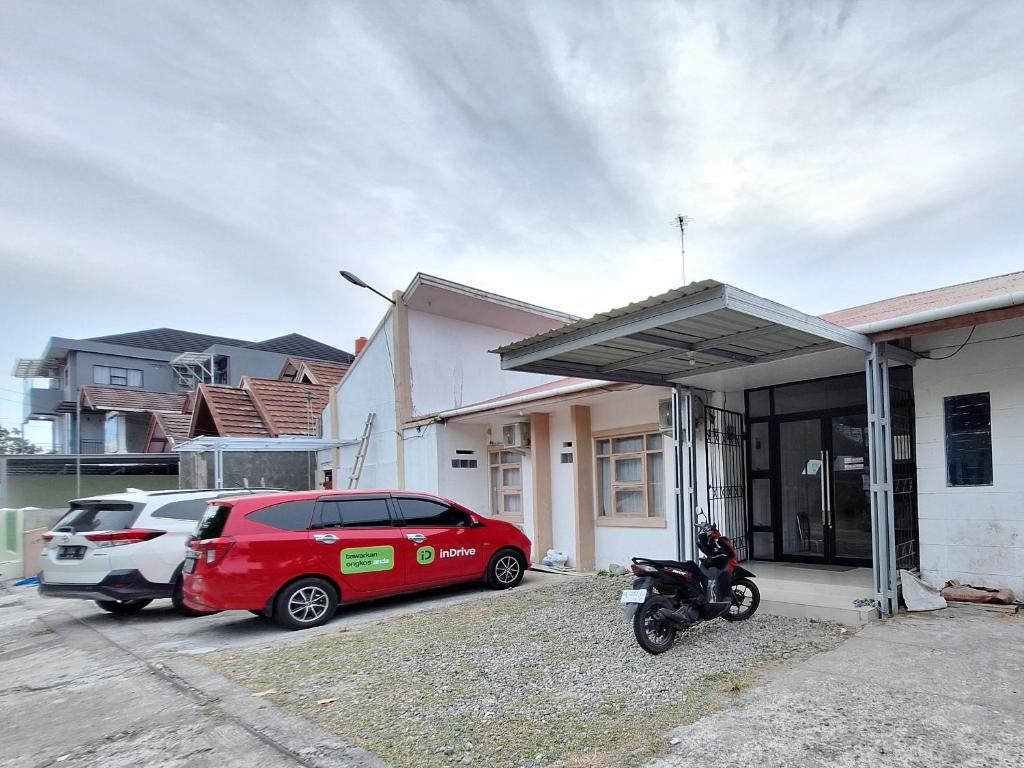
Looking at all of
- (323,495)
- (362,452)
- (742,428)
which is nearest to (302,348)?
(362,452)

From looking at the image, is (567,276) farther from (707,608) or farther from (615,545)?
(707,608)

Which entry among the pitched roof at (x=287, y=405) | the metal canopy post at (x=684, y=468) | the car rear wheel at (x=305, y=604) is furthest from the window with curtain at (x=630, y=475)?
the pitched roof at (x=287, y=405)

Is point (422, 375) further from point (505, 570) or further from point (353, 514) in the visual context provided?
point (353, 514)

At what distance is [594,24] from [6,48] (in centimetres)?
685

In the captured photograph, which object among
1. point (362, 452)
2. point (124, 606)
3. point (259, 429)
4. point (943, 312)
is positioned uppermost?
point (943, 312)

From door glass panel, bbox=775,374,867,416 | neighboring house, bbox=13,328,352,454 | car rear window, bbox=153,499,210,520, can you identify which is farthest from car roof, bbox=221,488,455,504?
neighboring house, bbox=13,328,352,454

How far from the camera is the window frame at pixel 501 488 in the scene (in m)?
12.0

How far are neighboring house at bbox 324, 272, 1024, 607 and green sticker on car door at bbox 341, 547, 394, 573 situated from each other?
291 cm

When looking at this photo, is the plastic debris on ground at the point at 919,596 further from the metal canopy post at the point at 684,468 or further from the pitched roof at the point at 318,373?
the pitched roof at the point at 318,373

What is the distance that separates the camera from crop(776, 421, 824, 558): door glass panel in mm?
8312

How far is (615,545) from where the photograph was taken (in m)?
9.95

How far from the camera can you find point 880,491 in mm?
5914

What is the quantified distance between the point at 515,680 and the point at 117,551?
565cm

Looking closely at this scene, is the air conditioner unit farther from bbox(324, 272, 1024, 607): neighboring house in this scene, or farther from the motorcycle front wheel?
the motorcycle front wheel
